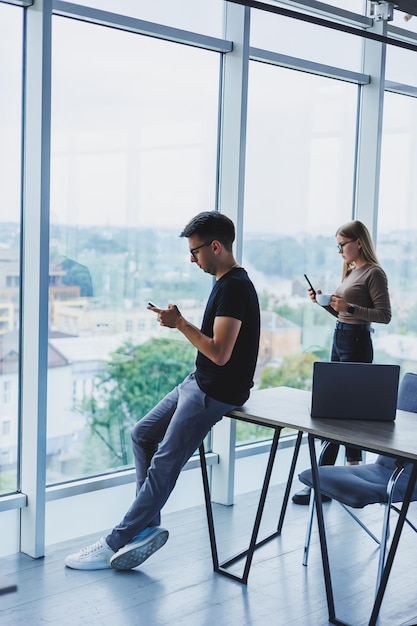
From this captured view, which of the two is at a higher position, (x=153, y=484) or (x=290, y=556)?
(x=153, y=484)

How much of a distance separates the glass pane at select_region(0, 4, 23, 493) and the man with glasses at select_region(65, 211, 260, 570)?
0.72 metres

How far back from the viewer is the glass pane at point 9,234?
4.05m

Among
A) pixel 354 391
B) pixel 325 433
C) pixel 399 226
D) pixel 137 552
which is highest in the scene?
pixel 399 226

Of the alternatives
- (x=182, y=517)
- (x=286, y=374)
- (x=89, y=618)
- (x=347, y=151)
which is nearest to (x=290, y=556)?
(x=182, y=517)

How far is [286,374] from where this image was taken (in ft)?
18.6

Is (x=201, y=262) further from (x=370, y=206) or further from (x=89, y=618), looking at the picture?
(x=370, y=206)

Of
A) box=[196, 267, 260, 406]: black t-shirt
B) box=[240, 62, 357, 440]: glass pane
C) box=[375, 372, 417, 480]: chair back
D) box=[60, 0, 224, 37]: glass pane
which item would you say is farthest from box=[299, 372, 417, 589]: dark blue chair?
box=[60, 0, 224, 37]: glass pane

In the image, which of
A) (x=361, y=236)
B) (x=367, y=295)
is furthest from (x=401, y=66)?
(x=367, y=295)

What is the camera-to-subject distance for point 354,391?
3697mm

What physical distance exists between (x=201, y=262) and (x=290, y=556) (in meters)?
1.65

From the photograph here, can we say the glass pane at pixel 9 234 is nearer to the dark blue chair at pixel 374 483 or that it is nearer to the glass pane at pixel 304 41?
the dark blue chair at pixel 374 483

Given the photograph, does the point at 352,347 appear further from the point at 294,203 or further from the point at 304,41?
the point at 304,41

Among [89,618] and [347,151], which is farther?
[347,151]

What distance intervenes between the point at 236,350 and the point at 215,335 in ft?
0.56
